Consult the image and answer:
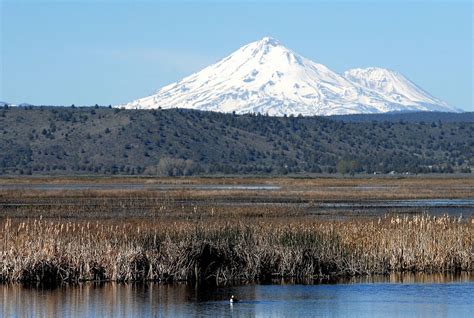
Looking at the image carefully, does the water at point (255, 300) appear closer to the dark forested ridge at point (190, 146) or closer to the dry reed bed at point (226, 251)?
the dry reed bed at point (226, 251)

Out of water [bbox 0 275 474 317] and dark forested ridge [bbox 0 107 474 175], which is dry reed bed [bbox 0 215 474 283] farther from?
dark forested ridge [bbox 0 107 474 175]

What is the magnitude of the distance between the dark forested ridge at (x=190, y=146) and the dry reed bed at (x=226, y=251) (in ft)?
354

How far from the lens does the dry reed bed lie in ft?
117

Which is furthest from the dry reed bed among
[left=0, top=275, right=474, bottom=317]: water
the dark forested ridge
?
the dark forested ridge

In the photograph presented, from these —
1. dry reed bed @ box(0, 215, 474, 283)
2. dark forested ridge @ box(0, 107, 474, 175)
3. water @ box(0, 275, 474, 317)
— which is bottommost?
water @ box(0, 275, 474, 317)

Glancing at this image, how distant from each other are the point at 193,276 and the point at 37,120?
139m

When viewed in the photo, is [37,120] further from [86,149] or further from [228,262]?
[228,262]

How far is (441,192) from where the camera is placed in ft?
289

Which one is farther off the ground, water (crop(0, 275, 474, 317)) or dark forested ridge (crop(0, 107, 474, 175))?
dark forested ridge (crop(0, 107, 474, 175))

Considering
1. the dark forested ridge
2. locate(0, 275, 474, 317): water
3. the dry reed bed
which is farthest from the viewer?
the dark forested ridge

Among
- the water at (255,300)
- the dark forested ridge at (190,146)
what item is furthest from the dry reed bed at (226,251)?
the dark forested ridge at (190,146)

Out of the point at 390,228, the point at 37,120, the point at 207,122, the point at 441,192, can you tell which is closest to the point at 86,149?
the point at 37,120

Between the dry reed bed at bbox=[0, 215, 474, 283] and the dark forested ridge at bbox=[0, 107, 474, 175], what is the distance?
354 feet

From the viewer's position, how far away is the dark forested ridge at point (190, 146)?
510ft
